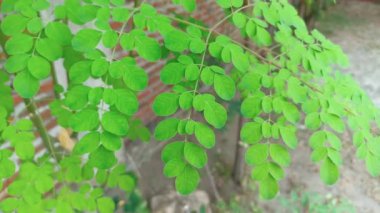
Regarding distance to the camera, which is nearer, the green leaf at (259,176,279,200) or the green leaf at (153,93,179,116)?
the green leaf at (153,93,179,116)

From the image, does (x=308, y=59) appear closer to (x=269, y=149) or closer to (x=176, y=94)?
(x=269, y=149)

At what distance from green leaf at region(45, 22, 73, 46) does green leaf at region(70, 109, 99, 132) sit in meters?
0.24

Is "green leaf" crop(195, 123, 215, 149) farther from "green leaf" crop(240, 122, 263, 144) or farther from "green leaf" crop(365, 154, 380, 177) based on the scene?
"green leaf" crop(365, 154, 380, 177)

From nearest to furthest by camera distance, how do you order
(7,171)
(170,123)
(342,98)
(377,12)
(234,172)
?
(170,123) → (7,171) → (342,98) → (377,12) → (234,172)

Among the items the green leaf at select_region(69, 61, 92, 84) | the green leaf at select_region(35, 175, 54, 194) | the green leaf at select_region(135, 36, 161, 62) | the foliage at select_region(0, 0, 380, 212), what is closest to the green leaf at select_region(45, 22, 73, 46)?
the foliage at select_region(0, 0, 380, 212)

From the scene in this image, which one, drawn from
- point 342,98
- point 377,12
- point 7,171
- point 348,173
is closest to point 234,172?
point 348,173

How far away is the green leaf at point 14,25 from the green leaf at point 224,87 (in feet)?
1.88

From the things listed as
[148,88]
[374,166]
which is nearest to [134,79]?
[374,166]

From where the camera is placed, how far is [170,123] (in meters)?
0.99

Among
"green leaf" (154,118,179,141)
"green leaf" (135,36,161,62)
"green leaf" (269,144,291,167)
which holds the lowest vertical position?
"green leaf" (269,144,291,167)

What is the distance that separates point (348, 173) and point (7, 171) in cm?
257

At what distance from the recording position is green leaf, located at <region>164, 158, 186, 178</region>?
0.96 meters

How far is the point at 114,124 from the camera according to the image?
0.96 meters

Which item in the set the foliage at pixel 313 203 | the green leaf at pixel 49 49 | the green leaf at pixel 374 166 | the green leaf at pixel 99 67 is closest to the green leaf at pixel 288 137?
the green leaf at pixel 374 166
